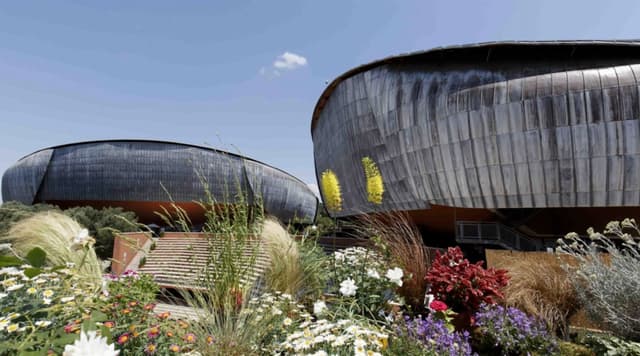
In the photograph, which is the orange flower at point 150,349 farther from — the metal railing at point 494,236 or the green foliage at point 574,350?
the metal railing at point 494,236

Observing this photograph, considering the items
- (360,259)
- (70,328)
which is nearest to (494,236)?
(360,259)

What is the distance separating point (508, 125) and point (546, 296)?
10.0 meters

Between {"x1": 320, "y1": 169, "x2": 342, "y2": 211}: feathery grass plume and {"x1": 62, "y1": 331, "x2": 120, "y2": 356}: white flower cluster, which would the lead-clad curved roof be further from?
{"x1": 62, "y1": 331, "x2": 120, "y2": 356}: white flower cluster

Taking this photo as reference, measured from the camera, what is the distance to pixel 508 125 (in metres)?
12.2

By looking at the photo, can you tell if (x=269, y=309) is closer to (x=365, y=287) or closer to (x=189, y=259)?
(x=189, y=259)

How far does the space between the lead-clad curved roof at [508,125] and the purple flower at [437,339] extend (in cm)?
1201

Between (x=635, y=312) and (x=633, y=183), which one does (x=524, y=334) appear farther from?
(x=633, y=183)

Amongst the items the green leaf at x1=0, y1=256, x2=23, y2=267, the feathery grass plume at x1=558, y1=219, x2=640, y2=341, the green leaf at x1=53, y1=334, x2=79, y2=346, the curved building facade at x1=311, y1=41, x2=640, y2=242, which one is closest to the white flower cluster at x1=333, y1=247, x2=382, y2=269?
the feathery grass plume at x1=558, y1=219, x2=640, y2=341

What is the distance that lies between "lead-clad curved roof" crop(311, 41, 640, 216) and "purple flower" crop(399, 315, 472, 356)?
473 inches

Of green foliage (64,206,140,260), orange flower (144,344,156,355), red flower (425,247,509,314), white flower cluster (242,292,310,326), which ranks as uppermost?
orange flower (144,344,156,355)

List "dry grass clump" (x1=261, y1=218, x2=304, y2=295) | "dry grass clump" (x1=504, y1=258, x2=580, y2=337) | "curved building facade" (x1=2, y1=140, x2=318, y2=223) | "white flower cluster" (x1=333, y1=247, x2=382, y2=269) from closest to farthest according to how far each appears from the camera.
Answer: "dry grass clump" (x1=261, y1=218, x2=304, y2=295), "dry grass clump" (x1=504, y1=258, x2=580, y2=337), "white flower cluster" (x1=333, y1=247, x2=382, y2=269), "curved building facade" (x1=2, y1=140, x2=318, y2=223)

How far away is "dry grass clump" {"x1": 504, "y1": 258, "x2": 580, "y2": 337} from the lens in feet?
12.7

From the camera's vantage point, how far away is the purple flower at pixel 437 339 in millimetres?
2252

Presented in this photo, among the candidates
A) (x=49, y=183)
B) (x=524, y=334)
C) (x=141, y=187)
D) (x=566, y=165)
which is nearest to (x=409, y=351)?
(x=524, y=334)
